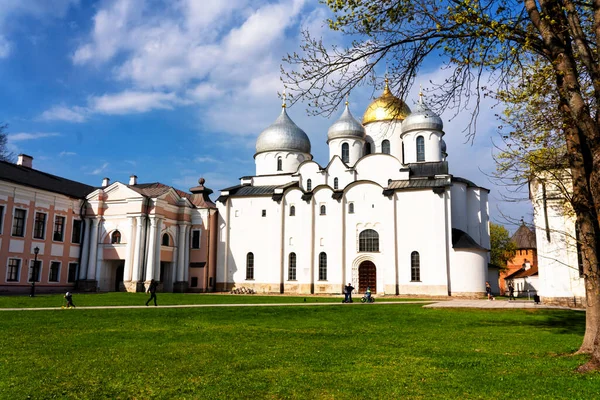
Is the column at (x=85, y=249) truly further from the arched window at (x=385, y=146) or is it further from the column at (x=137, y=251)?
the arched window at (x=385, y=146)

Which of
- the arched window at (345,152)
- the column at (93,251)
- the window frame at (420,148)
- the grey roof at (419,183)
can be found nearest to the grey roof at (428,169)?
the window frame at (420,148)

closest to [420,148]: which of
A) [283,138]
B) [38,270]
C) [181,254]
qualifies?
[283,138]

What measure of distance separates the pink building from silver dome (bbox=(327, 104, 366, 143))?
43.9ft

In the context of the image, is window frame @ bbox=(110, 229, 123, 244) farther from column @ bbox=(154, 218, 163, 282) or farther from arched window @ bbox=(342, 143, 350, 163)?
arched window @ bbox=(342, 143, 350, 163)

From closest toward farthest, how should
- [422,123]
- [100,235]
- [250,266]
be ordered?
[100,235] → [422,123] → [250,266]

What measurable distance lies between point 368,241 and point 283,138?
14348 millimetres

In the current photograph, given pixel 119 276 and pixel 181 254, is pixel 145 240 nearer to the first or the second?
pixel 181 254

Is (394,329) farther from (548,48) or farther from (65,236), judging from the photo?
(65,236)

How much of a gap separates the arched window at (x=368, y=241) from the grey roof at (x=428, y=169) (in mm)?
6029

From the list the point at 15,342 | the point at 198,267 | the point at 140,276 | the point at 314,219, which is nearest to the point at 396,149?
the point at 314,219

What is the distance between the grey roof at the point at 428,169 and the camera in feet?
131

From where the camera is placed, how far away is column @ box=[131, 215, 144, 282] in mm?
37562

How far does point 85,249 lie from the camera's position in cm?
3928

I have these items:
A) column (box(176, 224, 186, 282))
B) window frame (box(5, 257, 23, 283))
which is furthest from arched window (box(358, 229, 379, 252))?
window frame (box(5, 257, 23, 283))
